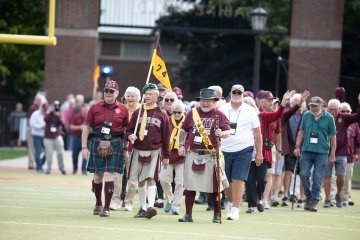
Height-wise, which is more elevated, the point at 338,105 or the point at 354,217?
the point at 338,105

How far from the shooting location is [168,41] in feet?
189

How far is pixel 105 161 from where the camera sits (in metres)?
18.3

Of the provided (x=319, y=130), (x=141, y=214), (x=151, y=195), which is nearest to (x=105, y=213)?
(x=141, y=214)

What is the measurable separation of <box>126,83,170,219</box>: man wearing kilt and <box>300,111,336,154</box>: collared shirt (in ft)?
12.6

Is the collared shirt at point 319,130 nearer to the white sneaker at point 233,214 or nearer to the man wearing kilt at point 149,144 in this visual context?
the white sneaker at point 233,214

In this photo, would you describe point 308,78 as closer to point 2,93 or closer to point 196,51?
point 196,51

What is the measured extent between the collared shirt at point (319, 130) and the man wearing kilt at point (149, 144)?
12.6 feet

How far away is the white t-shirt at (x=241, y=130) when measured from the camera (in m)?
18.6

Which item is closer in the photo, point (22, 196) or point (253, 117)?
point (253, 117)

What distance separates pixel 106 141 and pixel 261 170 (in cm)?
358

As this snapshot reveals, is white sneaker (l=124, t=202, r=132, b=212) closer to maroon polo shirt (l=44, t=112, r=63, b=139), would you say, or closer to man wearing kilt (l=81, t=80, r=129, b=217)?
man wearing kilt (l=81, t=80, r=129, b=217)

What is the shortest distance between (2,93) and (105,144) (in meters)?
39.7

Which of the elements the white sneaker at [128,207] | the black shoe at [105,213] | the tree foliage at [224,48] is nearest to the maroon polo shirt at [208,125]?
the black shoe at [105,213]

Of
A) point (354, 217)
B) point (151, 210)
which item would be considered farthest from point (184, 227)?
point (354, 217)
